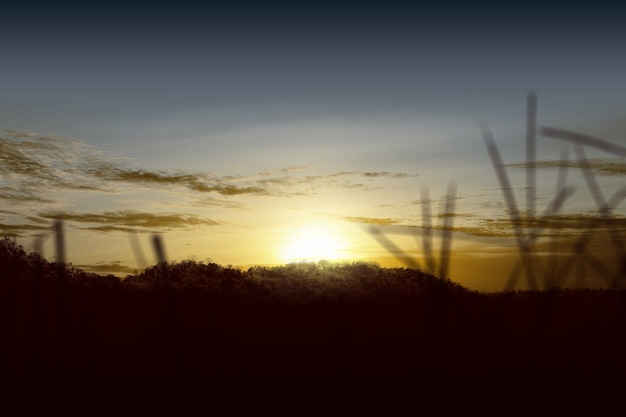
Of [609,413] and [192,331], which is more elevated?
[192,331]

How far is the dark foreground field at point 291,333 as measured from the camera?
310 centimetres

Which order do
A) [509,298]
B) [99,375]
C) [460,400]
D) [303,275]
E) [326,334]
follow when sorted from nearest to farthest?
[509,298], [460,400], [99,375], [326,334], [303,275]

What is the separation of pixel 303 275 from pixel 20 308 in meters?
3.88

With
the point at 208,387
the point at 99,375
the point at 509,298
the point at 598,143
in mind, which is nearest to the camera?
the point at 598,143

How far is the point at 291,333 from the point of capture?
5250 millimetres

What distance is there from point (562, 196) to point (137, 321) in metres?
3.98

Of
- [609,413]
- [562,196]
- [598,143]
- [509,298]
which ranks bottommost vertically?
[609,413]

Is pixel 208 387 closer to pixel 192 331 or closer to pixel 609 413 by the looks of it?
pixel 192 331

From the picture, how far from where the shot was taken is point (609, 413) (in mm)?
3213

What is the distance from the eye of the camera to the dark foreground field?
310 cm

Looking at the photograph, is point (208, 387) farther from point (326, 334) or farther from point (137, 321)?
point (137, 321)

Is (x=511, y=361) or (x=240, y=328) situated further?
(x=240, y=328)

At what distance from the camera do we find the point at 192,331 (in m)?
5.48

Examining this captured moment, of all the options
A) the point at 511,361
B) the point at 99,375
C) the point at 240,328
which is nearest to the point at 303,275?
the point at 240,328
